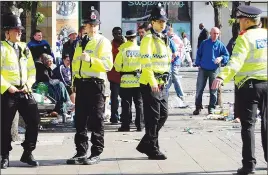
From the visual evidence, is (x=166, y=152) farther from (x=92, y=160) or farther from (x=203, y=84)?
(x=203, y=84)

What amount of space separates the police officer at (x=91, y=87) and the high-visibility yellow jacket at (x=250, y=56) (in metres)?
1.68

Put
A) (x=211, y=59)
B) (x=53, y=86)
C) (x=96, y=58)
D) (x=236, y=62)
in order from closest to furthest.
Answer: (x=236, y=62)
(x=96, y=58)
(x=53, y=86)
(x=211, y=59)

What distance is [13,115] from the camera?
802 centimetres

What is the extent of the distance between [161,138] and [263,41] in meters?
3.63

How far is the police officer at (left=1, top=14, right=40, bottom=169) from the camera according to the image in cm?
778

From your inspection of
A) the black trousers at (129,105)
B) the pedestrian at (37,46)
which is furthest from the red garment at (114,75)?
the pedestrian at (37,46)

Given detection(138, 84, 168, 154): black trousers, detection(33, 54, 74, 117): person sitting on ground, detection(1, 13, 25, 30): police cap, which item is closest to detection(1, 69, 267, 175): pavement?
detection(138, 84, 168, 154): black trousers

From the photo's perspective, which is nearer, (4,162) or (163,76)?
(4,162)

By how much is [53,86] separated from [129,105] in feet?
5.85

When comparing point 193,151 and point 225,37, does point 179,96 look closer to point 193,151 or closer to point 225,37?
point 193,151

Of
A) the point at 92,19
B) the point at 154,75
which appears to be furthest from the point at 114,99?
the point at 92,19

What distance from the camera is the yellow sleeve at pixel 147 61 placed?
27.4 feet

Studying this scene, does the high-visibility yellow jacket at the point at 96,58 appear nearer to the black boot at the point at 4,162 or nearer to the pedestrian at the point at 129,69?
the black boot at the point at 4,162

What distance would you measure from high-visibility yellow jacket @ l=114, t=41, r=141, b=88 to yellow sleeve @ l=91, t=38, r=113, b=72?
10.8 feet
